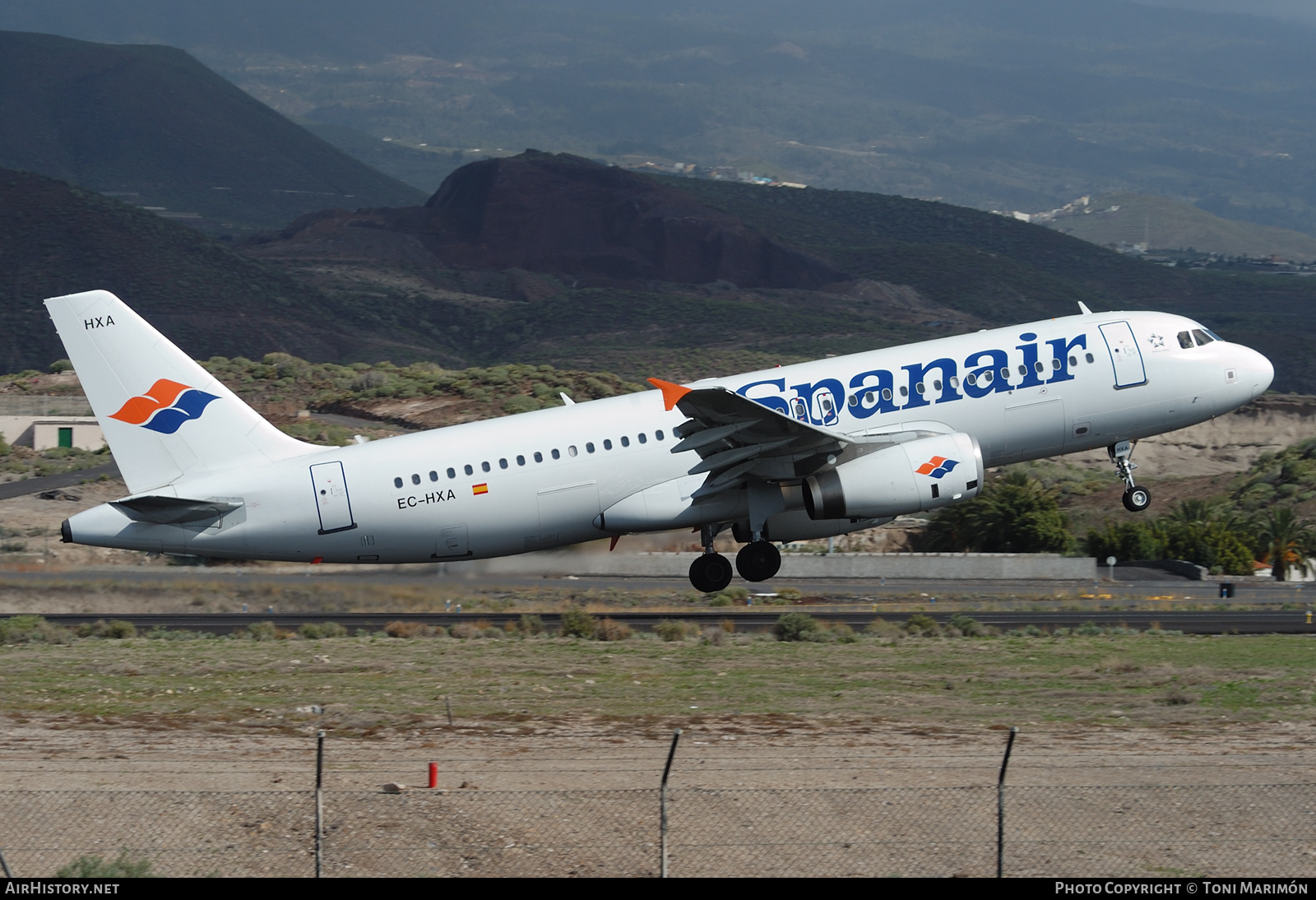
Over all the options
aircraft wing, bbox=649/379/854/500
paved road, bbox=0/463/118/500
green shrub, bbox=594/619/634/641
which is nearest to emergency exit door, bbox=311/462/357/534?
aircraft wing, bbox=649/379/854/500

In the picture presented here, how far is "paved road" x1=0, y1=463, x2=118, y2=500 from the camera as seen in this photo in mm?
71188

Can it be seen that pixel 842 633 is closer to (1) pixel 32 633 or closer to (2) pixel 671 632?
(2) pixel 671 632

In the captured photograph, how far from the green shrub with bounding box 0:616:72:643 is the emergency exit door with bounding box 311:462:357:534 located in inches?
440

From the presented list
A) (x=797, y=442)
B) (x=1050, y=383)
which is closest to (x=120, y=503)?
(x=797, y=442)

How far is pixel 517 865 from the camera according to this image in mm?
17422

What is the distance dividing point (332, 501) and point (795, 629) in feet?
44.0

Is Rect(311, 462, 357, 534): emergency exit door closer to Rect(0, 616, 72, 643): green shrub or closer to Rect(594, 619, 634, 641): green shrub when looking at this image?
Rect(594, 619, 634, 641): green shrub

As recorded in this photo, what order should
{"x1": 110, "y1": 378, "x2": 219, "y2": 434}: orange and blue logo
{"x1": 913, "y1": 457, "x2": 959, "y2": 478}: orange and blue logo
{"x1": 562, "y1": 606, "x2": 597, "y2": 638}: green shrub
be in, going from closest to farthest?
{"x1": 913, "y1": 457, "x2": 959, "y2": 478}: orange and blue logo → {"x1": 110, "y1": 378, "x2": 219, "y2": 434}: orange and blue logo → {"x1": 562, "y1": 606, "x2": 597, "y2": 638}: green shrub

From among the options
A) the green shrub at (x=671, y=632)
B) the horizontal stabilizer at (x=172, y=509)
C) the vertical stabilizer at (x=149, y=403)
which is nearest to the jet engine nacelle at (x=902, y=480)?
the green shrub at (x=671, y=632)

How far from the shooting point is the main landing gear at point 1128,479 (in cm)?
3456

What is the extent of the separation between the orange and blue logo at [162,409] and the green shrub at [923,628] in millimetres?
19788

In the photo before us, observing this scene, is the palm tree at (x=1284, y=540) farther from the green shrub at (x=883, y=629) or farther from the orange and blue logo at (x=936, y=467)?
the orange and blue logo at (x=936, y=467)

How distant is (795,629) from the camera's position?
131 feet
